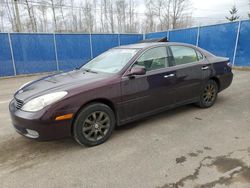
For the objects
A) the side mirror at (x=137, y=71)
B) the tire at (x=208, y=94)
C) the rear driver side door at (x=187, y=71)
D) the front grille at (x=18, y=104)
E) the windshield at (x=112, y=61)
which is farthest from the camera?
the tire at (x=208, y=94)

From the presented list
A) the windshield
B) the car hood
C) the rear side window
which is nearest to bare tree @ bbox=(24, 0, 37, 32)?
the windshield

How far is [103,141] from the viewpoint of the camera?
322 cm

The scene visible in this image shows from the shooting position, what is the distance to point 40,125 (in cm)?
269

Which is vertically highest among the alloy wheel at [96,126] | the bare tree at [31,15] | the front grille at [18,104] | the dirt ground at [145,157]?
the bare tree at [31,15]

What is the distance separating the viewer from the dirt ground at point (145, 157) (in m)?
2.33

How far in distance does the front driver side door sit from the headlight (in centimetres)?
102

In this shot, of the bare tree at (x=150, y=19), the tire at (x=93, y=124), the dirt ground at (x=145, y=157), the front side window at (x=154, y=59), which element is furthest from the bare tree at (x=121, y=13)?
the tire at (x=93, y=124)

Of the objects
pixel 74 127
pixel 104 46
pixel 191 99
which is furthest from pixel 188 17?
pixel 74 127

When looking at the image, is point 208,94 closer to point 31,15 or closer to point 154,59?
point 154,59

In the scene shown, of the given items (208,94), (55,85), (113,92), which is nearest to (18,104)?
(55,85)

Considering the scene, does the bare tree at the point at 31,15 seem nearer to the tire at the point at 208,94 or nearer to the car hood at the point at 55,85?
the car hood at the point at 55,85

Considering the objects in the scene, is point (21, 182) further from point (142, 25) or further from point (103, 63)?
point (142, 25)

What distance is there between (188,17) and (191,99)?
1272 inches

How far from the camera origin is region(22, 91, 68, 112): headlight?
274cm
